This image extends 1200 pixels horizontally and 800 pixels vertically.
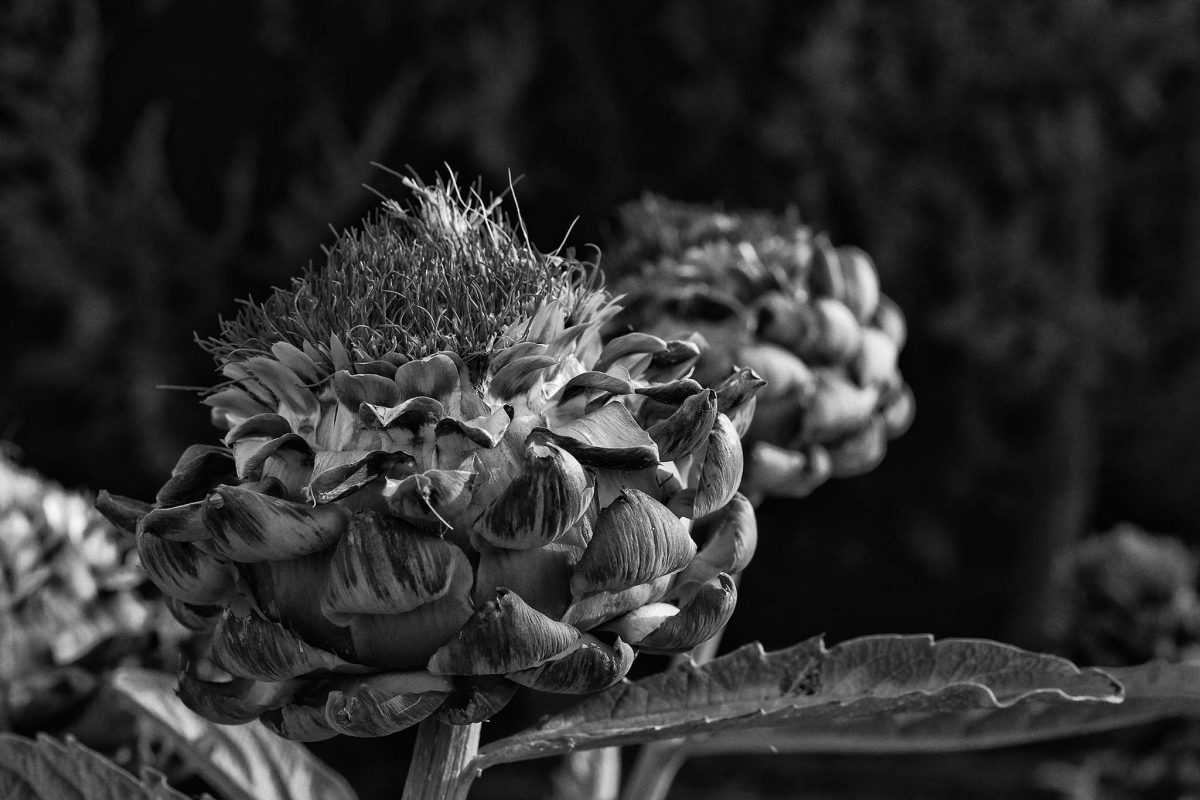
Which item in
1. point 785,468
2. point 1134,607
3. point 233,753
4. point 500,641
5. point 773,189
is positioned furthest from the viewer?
point 773,189

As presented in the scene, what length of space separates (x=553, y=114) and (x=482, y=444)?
1.62 meters

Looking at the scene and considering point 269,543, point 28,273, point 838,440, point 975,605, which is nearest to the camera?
point 269,543

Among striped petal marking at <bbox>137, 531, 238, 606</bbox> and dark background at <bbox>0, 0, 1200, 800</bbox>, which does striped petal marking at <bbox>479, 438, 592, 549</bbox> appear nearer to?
striped petal marking at <bbox>137, 531, 238, 606</bbox>

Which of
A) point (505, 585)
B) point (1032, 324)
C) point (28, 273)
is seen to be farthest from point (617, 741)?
point (1032, 324)

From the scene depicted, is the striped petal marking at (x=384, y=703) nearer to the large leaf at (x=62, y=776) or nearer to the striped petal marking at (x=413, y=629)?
the striped petal marking at (x=413, y=629)

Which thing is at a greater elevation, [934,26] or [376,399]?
[934,26]

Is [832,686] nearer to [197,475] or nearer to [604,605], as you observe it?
[604,605]

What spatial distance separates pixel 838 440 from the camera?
2.40ft

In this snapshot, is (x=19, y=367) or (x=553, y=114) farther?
(x=553, y=114)

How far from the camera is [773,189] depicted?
1954mm

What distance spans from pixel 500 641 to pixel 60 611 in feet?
1.02

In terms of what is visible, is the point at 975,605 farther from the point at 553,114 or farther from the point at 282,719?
the point at 282,719

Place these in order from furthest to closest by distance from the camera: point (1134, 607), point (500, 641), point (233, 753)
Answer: point (1134, 607), point (233, 753), point (500, 641)

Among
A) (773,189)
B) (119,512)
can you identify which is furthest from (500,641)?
(773,189)
